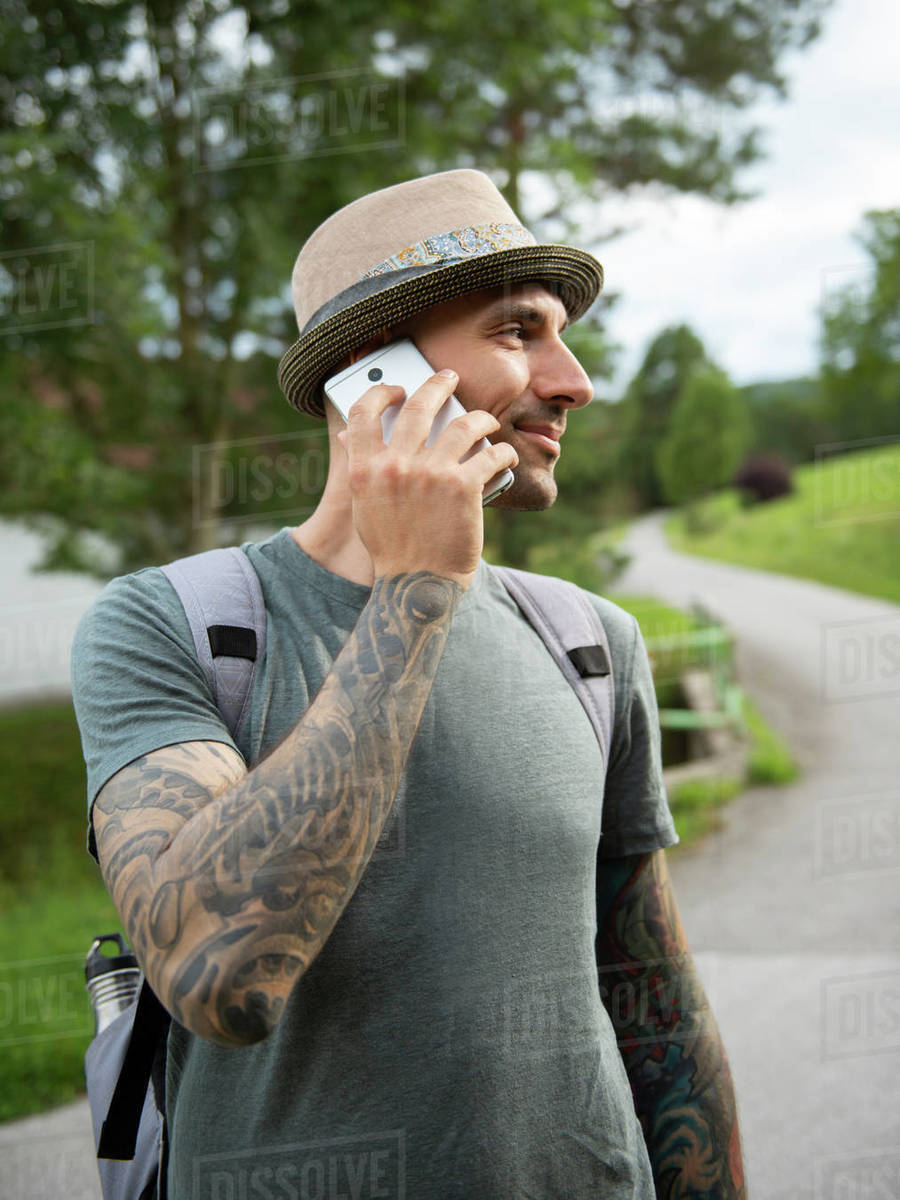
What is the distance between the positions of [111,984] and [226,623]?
82 centimetres

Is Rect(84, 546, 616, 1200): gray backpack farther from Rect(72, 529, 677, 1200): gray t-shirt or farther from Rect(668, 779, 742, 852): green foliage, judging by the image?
Rect(668, 779, 742, 852): green foliage

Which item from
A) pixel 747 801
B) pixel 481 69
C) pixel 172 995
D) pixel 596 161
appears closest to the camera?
pixel 172 995

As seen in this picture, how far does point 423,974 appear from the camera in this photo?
145 centimetres

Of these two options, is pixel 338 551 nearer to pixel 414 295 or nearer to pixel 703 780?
pixel 414 295

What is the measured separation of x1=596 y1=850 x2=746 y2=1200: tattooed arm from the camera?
1.75m

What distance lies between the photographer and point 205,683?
4.79ft

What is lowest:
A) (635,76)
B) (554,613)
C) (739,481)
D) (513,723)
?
(513,723)

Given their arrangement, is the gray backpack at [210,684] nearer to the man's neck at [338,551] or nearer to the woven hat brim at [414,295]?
the man's neck at [338,551]

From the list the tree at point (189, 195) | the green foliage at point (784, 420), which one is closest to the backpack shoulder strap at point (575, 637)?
the tree at point (189, 195)

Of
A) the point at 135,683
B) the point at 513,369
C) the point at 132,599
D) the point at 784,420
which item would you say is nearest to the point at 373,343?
the point at 513,369

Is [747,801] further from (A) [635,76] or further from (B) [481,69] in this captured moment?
(A) [635,76]

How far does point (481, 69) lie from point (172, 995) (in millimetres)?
7729

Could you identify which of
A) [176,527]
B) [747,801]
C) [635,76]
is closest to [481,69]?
[176,527]

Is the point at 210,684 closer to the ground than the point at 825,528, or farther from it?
closer to the ground
